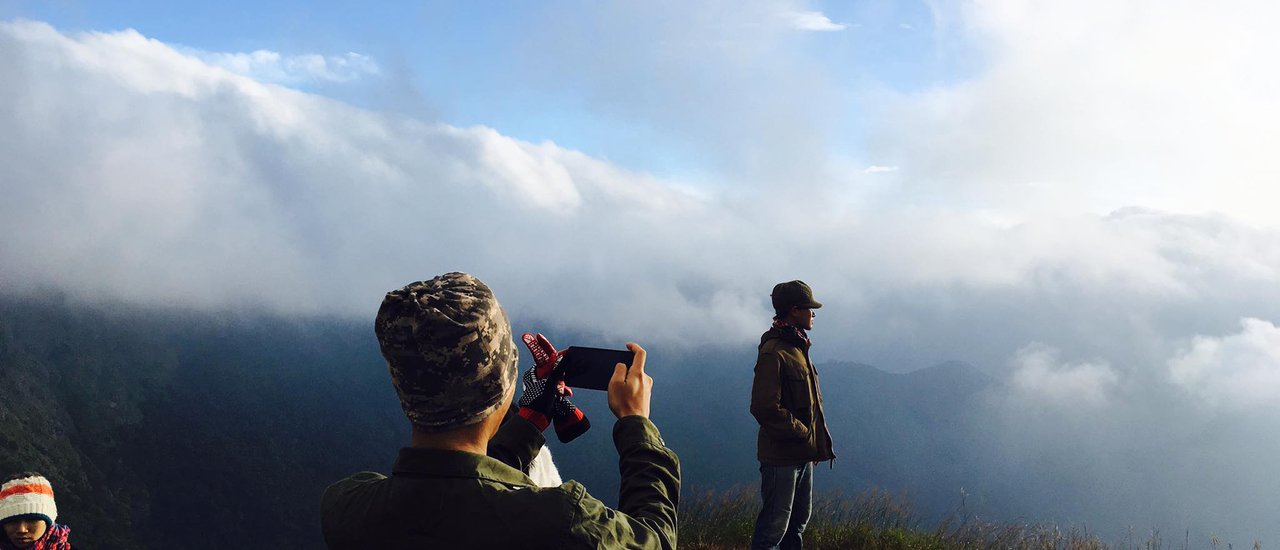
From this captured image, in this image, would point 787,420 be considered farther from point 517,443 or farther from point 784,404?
point 517,443

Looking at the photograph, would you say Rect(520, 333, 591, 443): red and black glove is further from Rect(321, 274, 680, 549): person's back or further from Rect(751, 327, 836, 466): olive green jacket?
Rect(751, 327, 836, 466): olive green jacket

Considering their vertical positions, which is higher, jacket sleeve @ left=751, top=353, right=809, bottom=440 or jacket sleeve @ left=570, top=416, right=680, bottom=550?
jacket sleeve @ left=751, top=353, right=809, bottom=440

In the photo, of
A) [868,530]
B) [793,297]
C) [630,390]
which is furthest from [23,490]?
[868,530]

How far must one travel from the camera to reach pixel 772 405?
5.42m

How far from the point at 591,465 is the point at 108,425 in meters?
66.2

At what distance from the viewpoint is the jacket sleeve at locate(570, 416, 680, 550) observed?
5.28 feet

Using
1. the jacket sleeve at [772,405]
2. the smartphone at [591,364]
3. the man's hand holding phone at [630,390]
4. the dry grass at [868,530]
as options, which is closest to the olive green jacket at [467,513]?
the man's hand holding phone at [630,390]

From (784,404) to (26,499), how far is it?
4.67 metres

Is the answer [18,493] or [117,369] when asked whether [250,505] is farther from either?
[18,493]

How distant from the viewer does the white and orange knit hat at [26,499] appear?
3943 mm

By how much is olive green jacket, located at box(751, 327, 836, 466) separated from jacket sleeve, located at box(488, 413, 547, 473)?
3538 millimetres

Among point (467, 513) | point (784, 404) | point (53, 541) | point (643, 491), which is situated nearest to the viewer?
point (467, 513)

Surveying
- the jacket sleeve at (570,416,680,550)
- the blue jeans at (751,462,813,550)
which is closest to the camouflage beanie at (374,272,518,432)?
the jacket sleeve at (570,416,680,550)

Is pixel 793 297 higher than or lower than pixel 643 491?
higher
